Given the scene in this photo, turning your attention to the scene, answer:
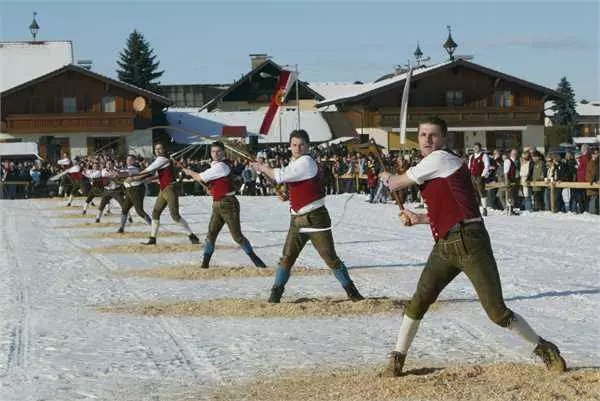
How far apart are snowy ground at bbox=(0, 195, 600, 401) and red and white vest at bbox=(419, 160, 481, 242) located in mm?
1245

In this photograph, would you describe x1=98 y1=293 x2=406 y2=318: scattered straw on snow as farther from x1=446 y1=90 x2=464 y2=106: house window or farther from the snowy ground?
x1=446 y1=90 x2=464 y2=106: house window

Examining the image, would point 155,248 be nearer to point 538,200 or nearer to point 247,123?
point 538,200

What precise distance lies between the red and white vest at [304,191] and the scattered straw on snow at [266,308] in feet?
3.38

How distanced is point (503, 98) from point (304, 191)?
52.6m

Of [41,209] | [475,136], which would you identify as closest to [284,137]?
[475,136]

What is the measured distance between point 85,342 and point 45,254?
365 inches

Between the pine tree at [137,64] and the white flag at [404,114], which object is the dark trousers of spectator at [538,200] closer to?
the white flag at [404,114]

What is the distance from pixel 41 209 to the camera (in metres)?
34.2

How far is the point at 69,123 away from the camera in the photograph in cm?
5981

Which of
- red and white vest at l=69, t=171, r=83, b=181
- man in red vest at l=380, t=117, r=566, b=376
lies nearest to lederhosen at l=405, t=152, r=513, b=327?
man in red vest at l=380, t=117, r=566, b=376

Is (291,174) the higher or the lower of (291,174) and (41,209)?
the higher

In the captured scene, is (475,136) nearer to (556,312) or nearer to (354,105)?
(354,105)

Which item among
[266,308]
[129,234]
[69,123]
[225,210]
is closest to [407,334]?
[266,308]

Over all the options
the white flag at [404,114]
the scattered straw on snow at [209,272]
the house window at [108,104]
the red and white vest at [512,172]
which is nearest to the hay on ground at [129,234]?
the white flag at [404,114]
